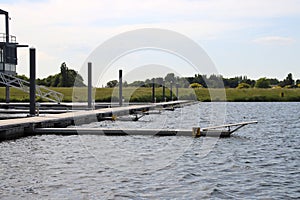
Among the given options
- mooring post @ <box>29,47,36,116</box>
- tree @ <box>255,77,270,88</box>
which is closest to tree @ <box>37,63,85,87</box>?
tree @ <box>255,77,270,88</box>

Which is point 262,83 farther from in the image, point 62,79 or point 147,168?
point 147,168

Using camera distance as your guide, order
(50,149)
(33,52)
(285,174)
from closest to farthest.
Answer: (285,174), (50,149), (33,52)

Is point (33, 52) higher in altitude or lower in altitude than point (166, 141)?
higher

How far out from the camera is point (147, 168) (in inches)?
562

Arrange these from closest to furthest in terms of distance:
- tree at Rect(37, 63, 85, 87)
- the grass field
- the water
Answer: the water → the grass field → tree at Rect(37, 63, 85, 87)

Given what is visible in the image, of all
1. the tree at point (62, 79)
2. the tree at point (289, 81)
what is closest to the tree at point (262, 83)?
the tree at point (289, 81)

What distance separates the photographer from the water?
11398 mm

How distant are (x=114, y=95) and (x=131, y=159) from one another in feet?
159

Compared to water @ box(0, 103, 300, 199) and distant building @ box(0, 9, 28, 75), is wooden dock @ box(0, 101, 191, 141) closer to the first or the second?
water @ box(0, 103, 300, 199)

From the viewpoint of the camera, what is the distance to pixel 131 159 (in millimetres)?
15859

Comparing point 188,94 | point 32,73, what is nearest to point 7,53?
point 32,73

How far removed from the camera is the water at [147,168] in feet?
37.4

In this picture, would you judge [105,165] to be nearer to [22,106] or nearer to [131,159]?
[131,159]

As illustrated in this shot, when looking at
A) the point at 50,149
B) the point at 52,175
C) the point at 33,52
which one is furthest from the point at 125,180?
the point at 33,52
